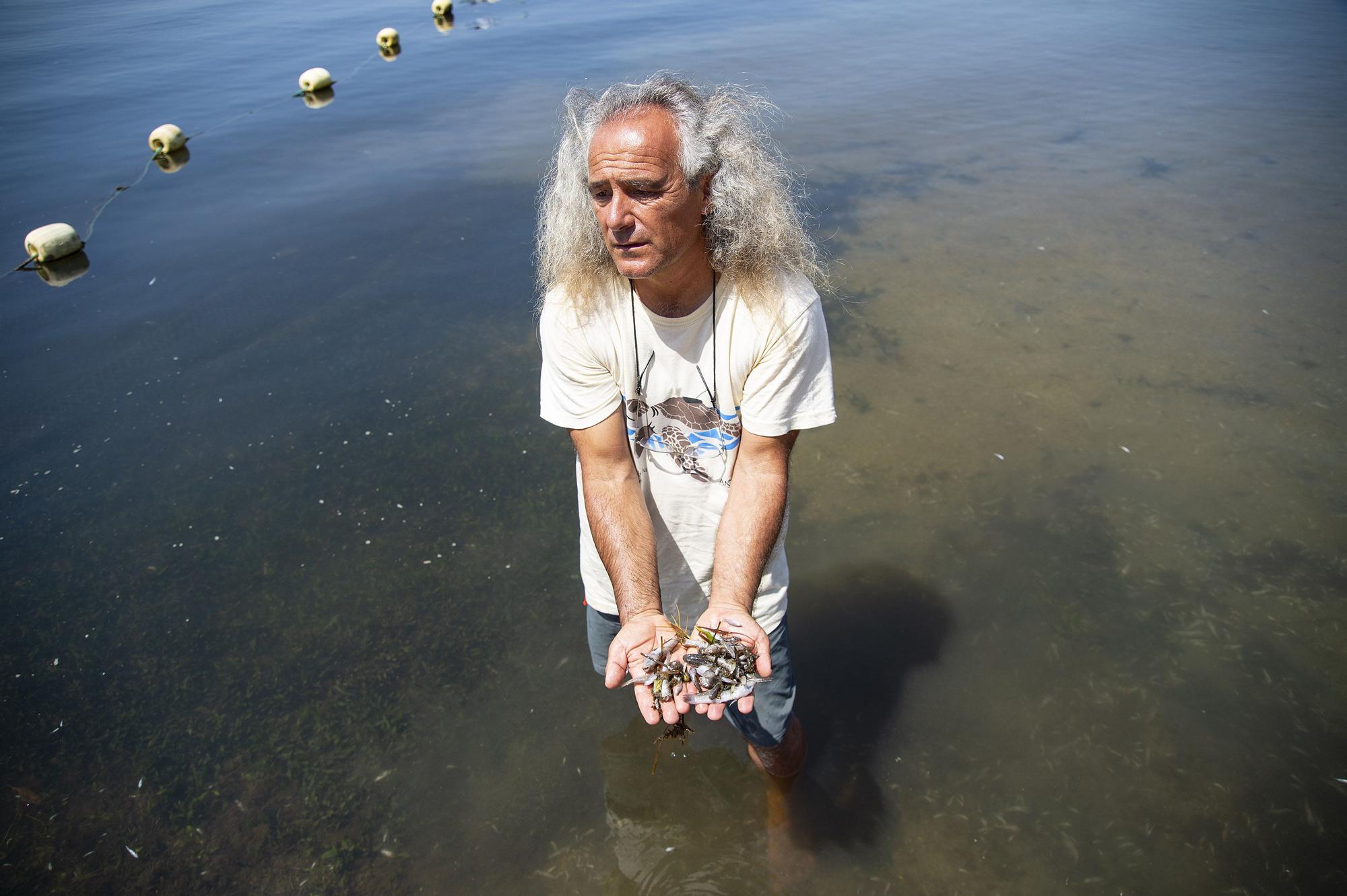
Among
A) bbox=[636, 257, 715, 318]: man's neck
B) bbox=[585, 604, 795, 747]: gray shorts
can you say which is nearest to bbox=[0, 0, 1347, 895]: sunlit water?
bbox=[585, 604, 795, 747]: gray shorts

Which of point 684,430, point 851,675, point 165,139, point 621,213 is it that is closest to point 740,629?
point 684,430

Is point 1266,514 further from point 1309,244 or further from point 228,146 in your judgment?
point 228,146

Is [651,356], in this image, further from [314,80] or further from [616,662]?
[314,80]

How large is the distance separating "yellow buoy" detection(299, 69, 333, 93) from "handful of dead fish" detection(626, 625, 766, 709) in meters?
12.4

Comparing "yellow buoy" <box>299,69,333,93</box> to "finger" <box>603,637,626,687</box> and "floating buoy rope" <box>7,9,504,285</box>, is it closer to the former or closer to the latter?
"floating buoy rope" <box>7,9,504,285</box>

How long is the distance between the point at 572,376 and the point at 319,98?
1167cm

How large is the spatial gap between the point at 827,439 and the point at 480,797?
2809 millimetres

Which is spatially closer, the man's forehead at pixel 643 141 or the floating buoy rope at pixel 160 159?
the man's forehead at pixel 643 141

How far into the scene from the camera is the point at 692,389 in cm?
228

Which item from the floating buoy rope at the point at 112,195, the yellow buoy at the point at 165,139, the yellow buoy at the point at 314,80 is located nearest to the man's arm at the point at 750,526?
the floating buoy rope at the point at 112,195

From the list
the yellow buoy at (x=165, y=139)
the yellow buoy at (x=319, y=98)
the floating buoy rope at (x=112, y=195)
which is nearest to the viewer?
the floating buoy rope at (x=112, y=195)

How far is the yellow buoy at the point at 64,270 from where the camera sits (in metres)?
6.77

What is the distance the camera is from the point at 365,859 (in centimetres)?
299

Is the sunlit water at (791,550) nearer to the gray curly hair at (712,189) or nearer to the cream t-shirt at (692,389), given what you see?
the cream t-shirt at (692,389)
